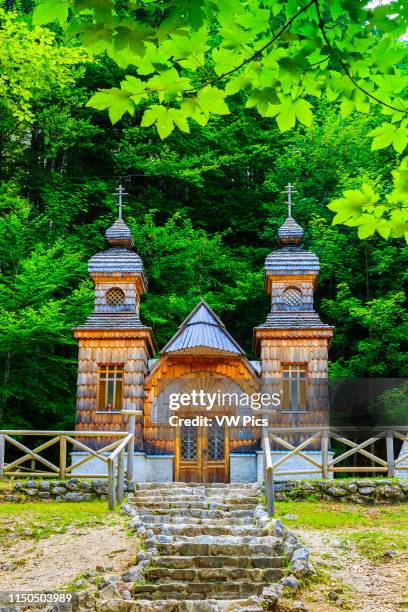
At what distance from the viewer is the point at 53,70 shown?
843 inches

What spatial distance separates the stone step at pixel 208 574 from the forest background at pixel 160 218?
10.9 metres

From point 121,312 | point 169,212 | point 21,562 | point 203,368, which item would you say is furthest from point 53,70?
point 21,562

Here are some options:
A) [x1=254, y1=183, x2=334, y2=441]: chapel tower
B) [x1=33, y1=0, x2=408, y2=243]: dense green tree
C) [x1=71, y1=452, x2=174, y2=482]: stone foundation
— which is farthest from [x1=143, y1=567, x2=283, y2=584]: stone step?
[x1=254, y1=183, x2=334, y2=441]: chapel tower

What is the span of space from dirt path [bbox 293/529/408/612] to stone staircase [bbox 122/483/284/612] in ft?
1.92

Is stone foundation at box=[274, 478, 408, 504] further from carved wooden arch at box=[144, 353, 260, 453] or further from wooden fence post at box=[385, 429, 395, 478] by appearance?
carved wooden arch at box=[144, 353, 260, 453]

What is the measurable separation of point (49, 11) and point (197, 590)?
6.75 metres

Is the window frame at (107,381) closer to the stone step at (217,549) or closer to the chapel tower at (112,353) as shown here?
the chapel tower at (112,353)

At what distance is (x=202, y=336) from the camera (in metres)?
17.3

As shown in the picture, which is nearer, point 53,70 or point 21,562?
point 21,562

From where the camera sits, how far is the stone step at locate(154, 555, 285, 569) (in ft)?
28.0

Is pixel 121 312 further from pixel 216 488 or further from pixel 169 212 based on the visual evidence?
pixel 169 212

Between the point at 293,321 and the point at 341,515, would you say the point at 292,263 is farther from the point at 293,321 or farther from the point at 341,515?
the point at 341,515

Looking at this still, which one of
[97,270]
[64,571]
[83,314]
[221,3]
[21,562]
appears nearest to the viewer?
[221,3]

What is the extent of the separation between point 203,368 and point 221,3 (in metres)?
14.0
